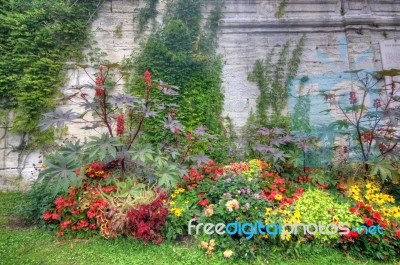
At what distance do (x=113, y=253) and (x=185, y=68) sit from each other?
2.96 metres

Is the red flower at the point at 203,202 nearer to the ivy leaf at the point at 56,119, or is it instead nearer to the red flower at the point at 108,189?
the red flower at the point at 108,189

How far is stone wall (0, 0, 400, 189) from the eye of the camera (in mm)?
4367

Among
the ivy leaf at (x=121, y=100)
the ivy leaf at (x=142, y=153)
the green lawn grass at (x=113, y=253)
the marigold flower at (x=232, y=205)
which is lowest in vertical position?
the green lawn grass at (x=113, y=253)

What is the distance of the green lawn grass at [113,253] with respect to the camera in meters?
2.14

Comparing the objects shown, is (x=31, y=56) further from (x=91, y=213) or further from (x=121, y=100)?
(x=91, y=213)

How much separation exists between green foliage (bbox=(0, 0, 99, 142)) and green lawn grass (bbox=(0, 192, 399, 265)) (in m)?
2.05

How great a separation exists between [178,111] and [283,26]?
255 cm

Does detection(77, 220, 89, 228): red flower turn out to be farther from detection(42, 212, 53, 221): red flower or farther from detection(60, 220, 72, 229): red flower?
detection(42, 212, 53, 221): red flower

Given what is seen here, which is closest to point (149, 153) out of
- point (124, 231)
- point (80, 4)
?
point (124, 231)

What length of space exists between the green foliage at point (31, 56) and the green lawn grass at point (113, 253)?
80.7 inches

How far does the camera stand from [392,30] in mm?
4777

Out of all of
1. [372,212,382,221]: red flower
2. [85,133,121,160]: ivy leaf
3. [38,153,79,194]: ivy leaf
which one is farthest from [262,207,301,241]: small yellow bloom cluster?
[38,153,79,194]: ivy leaf

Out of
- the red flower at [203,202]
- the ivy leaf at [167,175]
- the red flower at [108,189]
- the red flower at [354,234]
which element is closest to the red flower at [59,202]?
the red flower at [108,189]

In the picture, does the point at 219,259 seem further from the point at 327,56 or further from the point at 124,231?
the point at 327,56
